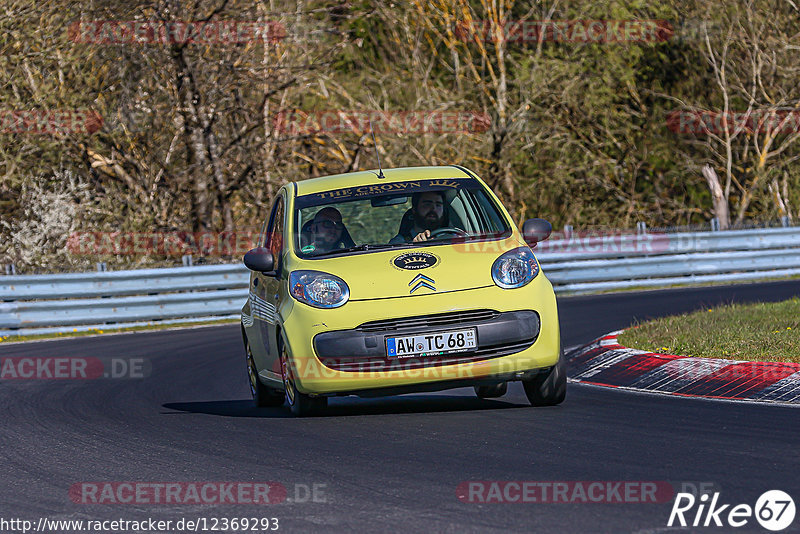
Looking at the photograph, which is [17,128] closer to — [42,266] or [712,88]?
[42,266]

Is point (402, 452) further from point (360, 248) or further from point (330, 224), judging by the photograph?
point (330, 224)

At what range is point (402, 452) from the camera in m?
6.68

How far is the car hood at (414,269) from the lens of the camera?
786 centimetres

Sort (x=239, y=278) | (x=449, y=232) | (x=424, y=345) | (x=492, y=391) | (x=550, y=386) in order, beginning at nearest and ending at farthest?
(x=424, y=345)
(x=550, y=386)
(x=449, y=232)
(x=492, y=391)
(x=239, y=278)

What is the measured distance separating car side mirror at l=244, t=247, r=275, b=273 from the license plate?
1379mm

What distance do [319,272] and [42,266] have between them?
15.7 metres

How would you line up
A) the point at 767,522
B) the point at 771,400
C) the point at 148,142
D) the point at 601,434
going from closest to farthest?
1. the point at 767,522
2. the point at 601,434
3. the point at 771,400
4. the point at 148,142

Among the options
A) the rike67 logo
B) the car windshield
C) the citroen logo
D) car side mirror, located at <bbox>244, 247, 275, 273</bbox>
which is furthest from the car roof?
the rike67 logo

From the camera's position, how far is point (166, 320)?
20.1 meters

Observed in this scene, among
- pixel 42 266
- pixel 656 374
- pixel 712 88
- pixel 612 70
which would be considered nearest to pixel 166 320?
pixel 42 266

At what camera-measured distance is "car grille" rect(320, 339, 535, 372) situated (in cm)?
779

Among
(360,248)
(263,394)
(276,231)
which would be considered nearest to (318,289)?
(360,248)

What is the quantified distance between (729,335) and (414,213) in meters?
3.09

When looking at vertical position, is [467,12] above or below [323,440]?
above
